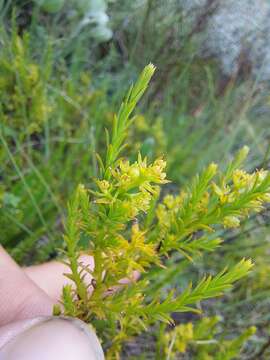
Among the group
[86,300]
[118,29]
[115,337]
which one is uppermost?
[118,29]

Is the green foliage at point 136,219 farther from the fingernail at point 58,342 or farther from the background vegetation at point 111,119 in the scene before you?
the background vegetation at point 111,119

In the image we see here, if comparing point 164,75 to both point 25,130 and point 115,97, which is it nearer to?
point 115,97

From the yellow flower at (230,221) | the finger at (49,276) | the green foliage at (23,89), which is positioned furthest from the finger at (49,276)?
the yellow flower at (230,221)

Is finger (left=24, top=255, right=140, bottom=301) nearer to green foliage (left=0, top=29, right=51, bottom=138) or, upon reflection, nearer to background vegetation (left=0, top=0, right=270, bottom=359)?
background vegetation (left=0, top=0, right=270, bottom=359)

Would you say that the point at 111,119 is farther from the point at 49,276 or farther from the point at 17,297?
the point at 17,297

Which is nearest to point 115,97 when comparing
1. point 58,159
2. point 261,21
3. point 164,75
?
point 164,75
